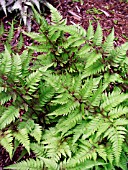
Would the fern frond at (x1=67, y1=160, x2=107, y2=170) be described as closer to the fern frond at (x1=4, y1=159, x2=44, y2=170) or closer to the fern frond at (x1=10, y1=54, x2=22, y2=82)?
the fern frond at (x1=4, y1=159, x2=44, y2=170)

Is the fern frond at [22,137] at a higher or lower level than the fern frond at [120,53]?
lower

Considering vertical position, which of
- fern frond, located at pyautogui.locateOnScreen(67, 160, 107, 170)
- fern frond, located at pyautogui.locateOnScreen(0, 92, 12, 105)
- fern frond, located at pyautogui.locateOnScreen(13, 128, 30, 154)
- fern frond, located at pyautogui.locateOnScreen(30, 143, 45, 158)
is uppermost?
fern frond, located at pyautogui.locateOnScreen(0, 92, 12, 105)

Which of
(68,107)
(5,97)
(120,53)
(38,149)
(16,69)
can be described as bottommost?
(38,149)

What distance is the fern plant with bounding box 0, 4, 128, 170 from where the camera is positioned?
382 cm

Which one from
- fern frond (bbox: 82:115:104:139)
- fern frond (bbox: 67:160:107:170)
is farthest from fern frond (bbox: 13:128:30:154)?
fern frond (bbox: 82:115:104:139)

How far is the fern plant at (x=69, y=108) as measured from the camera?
382 centimetres

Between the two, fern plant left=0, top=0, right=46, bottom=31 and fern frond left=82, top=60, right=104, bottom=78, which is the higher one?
fern plant left=0, top=0, right=46, bottom=31

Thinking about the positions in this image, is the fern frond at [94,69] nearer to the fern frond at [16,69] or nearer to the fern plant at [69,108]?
the fern plant at [69,108]

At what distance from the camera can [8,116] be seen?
3.88m

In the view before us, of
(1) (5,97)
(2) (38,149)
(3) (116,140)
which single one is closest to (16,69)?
(1) (5,97)

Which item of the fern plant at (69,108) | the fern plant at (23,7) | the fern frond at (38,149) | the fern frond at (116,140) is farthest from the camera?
the fern plant at (23,7)

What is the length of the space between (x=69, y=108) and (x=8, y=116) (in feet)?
2.73

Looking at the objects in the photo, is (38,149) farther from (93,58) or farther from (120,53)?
(120,53)

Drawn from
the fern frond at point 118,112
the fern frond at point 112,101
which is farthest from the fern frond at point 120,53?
the fern frond at point 118,112
